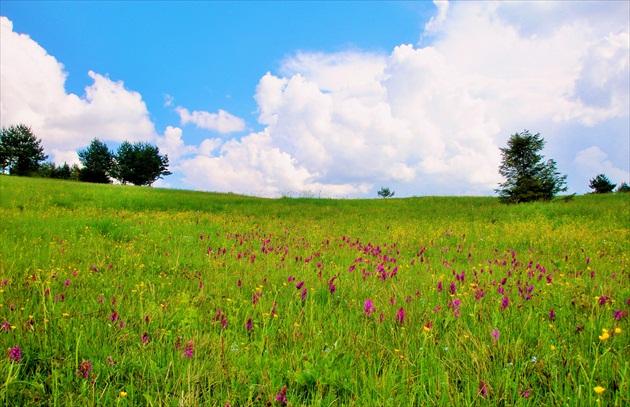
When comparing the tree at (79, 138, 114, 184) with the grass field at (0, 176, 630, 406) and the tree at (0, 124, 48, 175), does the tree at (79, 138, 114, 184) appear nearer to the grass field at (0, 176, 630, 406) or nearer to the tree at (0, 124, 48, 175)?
the tree at (0, 124, 48, 175)

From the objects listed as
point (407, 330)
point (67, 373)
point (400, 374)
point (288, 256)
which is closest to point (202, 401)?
point (67, 373)

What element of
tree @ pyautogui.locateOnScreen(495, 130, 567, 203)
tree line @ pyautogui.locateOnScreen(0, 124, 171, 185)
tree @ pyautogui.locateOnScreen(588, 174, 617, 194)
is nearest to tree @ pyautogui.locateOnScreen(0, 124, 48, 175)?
tree line @ pyautogui.locateOnScreen(0, 124, 171, 185)

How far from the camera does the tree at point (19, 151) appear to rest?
80.3 metres

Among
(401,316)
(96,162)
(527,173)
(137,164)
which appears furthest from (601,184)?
(96,162)

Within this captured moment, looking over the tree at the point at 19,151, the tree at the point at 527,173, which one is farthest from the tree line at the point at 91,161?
the tree at the point at 527,173

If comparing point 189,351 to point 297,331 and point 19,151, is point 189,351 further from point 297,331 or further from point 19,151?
point 19,151

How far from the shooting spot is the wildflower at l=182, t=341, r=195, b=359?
8.28ft

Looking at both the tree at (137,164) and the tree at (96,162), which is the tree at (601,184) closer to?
the tree at (137,164)

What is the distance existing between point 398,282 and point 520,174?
22896 millimetres

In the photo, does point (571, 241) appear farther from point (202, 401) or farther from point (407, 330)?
point (202, 401)

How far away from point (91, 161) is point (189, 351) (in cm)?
9912

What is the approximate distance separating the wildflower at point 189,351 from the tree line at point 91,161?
9150 cm

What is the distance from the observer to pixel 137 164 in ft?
277

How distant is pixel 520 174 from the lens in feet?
77.4
